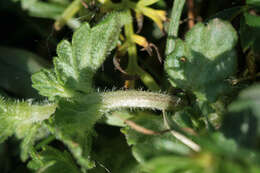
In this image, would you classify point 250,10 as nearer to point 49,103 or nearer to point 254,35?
point 254,35

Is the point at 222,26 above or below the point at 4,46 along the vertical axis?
above

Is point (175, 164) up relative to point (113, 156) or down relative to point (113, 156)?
up

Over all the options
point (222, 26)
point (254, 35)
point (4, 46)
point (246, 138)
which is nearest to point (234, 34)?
point (222, 26)

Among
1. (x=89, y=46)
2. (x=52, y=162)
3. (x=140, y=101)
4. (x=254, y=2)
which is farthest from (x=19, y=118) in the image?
(x=254, y=2)

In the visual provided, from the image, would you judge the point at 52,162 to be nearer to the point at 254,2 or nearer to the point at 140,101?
the point at 140,101

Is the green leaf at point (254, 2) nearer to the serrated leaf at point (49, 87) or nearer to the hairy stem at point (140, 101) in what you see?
the hairy stem at point (140, 101)

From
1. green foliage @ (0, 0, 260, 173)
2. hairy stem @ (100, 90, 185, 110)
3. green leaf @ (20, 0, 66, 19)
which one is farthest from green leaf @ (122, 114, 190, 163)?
green leaf @ (20, 0, 66, 19)

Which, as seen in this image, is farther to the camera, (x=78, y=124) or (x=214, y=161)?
(x=78, y=124)

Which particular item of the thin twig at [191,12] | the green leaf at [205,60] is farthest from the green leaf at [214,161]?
the thin twig at [191,12]
